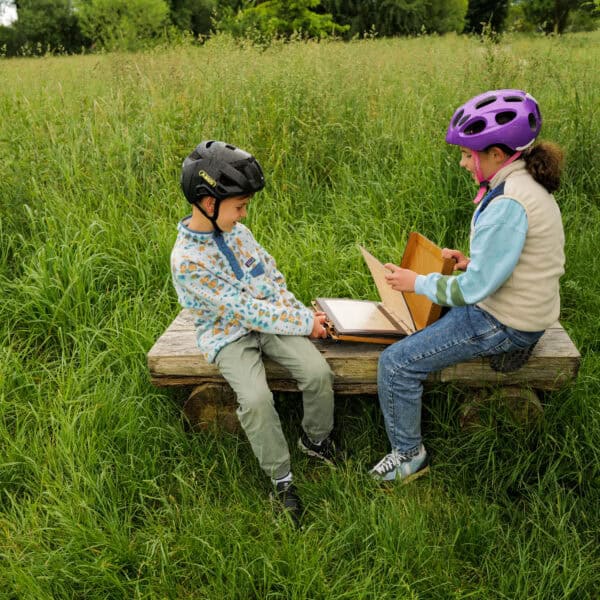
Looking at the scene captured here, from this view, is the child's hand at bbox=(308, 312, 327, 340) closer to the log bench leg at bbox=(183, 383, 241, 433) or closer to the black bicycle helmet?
the log bench leg at bbox=(183, 383, 241, 433)

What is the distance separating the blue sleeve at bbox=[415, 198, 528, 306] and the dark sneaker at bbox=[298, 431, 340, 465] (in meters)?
0.92

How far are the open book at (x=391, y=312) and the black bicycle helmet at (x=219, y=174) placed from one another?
0.58 metres

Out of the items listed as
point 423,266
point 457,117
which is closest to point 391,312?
point 423,266

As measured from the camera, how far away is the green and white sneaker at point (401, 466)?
2.46 meters

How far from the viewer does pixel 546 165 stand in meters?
2.09

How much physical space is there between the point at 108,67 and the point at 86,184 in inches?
79.0

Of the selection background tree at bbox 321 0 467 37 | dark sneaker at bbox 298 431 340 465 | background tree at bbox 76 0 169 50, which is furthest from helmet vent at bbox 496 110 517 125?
background tree at bbox 321 0 467 37

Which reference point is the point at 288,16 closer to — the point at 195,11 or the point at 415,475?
the point at 415,475

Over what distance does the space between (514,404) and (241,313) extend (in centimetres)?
126

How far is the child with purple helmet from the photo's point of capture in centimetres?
207

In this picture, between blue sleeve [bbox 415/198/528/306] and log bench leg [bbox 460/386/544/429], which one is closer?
blue sleeve [bbox 415/198/528/306]

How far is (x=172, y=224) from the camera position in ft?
12.0

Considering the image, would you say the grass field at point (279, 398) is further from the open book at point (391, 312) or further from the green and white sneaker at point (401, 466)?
the open book at point (391, 312)

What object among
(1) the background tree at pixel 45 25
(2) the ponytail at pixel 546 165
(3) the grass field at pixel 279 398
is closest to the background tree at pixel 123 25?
(3) the grass field at pixel 279 398
